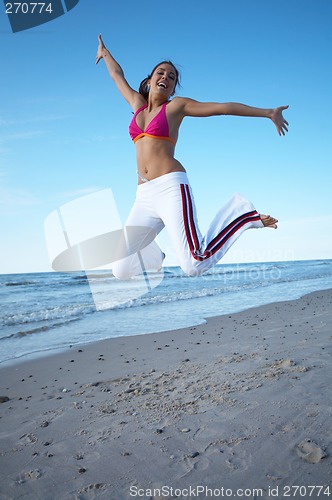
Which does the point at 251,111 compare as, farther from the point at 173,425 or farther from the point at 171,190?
the point at 173,425

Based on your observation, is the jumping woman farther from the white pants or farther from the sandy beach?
the sandy beach

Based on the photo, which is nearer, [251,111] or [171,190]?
[251,111]

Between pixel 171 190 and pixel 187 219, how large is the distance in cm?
31

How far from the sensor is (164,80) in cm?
384

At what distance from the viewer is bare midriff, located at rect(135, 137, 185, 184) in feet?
12.4

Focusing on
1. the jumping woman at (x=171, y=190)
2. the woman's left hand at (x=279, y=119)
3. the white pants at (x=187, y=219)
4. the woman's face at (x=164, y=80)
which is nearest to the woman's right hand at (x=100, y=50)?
the jumping woman at (x=171, y=190)

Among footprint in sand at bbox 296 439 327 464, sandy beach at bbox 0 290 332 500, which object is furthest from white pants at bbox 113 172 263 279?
footprint in sand at bbox 296 439 327 464

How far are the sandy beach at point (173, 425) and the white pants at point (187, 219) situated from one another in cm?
131

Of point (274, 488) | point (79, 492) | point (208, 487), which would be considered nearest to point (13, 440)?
point (79, 492)

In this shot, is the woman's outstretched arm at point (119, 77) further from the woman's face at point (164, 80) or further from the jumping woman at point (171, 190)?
→ the woman's face at point (164, 80)

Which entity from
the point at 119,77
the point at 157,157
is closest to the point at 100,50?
the point at 119,77

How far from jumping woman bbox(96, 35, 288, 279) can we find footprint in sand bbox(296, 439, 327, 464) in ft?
5.22

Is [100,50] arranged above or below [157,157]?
above

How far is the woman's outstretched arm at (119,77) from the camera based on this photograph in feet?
13.4
